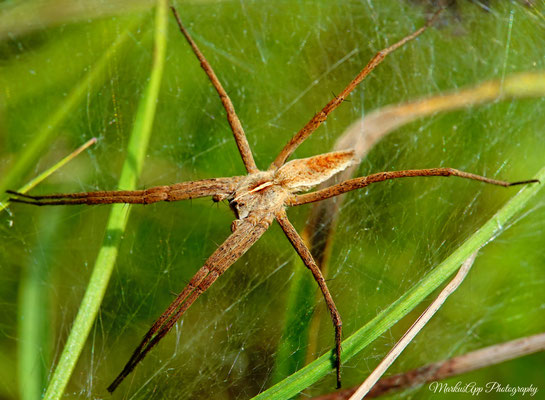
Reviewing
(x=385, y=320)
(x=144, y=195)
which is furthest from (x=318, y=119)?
(x=385, y=320)

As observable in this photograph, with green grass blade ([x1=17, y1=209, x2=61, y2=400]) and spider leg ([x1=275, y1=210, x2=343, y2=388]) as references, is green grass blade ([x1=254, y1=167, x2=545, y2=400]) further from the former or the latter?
green grass blade ([x1=17, y1=209, x2=61, y2=400])

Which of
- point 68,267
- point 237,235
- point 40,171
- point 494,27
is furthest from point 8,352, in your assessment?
point 494,27

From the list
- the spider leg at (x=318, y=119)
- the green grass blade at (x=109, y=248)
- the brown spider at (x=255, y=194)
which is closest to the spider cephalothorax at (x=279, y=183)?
the brown spider at (x=255, y=194)

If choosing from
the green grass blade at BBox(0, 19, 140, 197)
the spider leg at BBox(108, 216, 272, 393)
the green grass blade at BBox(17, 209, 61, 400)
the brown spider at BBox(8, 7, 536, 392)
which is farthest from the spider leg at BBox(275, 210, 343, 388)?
the green grass blade at BBox(0, 19, 140, 197)

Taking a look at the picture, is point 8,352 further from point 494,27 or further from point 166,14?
point 494,27

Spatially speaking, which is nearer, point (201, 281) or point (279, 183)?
point (201, 281)

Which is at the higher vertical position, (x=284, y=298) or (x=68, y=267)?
(x=68, y=267)

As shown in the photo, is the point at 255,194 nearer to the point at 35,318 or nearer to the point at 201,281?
the point at 201,281
